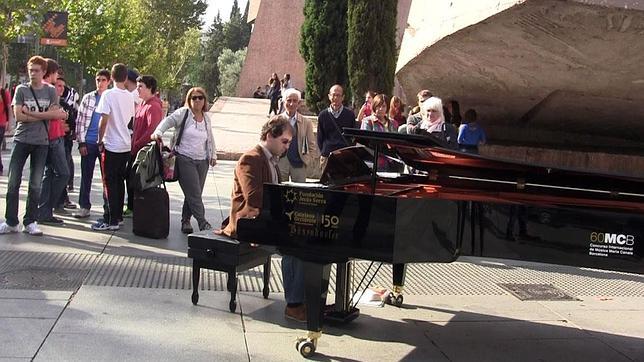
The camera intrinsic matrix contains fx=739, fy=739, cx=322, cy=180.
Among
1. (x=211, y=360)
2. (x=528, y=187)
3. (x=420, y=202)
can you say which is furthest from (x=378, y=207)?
(x=211, y=360)

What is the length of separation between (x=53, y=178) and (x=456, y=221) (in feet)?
18.4

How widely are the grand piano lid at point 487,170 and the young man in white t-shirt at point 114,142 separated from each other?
4270 millimetres

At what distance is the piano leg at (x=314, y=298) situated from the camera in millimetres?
4609

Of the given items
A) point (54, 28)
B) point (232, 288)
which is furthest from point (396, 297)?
point (54, 28)

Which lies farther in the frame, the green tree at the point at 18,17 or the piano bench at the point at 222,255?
the green tree at the point at 18,17

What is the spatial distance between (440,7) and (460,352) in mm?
2956

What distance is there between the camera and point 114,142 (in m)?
8.32

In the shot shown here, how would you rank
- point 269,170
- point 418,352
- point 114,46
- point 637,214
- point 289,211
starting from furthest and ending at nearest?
point 114,46, point 269,170, point 418,352, point 289,211, point 637,214

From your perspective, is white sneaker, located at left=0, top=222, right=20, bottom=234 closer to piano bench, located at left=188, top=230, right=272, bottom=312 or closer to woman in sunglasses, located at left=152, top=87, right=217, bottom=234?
woman in sunglasses, located at left=152, top=87, right=217, bottom=234

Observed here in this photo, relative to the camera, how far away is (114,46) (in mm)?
36844

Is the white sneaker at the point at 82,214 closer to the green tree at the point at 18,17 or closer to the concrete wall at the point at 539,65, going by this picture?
the concrete wall at the point at 539,65

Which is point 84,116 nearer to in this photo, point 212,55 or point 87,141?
point 87,141

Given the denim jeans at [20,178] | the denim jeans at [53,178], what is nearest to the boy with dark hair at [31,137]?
the denim jeans at [20,178]

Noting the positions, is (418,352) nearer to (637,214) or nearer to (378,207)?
(378,207)
